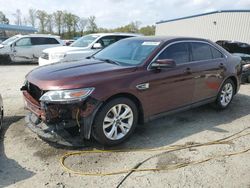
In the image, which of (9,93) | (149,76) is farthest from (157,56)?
(9,93)

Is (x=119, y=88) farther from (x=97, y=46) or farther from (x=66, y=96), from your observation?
(x=97, y=46)

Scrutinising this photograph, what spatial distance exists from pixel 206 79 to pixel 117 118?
227 cm

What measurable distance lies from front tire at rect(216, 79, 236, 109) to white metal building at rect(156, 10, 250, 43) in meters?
19.6

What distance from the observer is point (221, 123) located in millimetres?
5289

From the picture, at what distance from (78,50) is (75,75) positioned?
5711 millimetres

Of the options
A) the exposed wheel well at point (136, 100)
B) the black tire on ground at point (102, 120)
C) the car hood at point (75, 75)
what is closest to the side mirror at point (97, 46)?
the car hood at point (75, 75)

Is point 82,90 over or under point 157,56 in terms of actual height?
under

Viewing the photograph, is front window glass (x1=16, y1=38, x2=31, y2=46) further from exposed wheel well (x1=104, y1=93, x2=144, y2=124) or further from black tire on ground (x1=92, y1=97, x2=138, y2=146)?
black tire on ground (x1=92, y1=97, x2=138, y2=146)

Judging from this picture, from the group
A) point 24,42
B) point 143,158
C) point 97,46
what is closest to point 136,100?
point 143,158

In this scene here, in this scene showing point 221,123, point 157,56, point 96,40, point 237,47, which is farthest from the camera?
point 237,47

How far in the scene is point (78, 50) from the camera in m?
9.34

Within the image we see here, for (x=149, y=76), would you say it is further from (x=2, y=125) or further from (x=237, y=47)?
(x=237, y=47)

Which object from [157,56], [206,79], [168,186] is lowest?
[168,186]

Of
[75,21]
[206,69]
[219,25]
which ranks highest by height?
[75,21]
